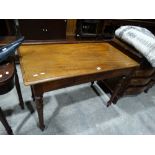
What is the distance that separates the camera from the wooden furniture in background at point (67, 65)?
0.92 m

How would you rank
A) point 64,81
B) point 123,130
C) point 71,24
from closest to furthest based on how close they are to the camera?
point 64,81 < point 123,130 < point 71,24

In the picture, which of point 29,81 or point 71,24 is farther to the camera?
point 71,24

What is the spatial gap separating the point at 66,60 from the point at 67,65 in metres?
0.07

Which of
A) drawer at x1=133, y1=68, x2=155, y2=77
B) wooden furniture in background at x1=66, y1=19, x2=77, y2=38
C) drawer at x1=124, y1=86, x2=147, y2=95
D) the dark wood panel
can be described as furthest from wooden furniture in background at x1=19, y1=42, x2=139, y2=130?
wooden furniture in background at x1=66, y1=19, x2=77, y2=38

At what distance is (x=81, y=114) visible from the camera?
1.56 metres

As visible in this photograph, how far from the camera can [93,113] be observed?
160 centimetres

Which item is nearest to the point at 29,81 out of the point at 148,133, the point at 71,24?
the point at 148,133

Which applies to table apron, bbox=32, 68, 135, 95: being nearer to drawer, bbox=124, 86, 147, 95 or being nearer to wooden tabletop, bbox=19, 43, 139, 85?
wooden tabletop, bbox=19, 43, 139, 85

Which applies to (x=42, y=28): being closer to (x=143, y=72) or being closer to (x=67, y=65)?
(x=67, y=65)

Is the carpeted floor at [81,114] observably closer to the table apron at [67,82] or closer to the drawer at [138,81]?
the drawer at [138,81]

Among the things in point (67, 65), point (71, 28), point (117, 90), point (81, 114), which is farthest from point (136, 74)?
point (71, 28)
